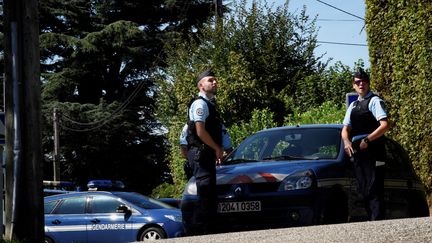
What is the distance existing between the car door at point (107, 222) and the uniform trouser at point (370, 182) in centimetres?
911

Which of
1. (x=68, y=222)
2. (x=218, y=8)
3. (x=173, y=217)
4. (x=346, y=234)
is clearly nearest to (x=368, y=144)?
(x=346, y=234)

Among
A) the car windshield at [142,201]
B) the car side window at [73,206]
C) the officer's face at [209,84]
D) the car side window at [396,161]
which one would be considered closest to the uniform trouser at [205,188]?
the officer's face at [209,84]

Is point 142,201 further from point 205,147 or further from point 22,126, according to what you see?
point 205,147

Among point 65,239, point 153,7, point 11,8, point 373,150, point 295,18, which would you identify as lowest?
point 65,239

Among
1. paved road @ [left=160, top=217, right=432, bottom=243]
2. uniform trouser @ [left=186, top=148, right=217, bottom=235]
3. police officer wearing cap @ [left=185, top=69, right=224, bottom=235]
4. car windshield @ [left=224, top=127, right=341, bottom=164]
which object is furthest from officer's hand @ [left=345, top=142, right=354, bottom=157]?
uniform trouser @ [left=186, top=148, right=217, bottom=235]

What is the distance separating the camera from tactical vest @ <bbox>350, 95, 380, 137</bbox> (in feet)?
32.2

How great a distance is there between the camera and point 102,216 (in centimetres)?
1855

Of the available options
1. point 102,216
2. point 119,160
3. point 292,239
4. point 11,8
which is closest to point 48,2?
point 119,160

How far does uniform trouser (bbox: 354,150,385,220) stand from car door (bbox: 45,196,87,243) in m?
9.89

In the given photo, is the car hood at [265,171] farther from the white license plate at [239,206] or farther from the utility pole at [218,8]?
the utility pole at [218,8]

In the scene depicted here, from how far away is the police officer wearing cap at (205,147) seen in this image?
9109mm

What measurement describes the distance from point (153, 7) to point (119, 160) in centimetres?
730

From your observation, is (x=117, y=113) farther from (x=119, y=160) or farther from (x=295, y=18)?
(x=295, y=18)

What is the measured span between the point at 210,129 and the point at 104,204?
9948 mm
